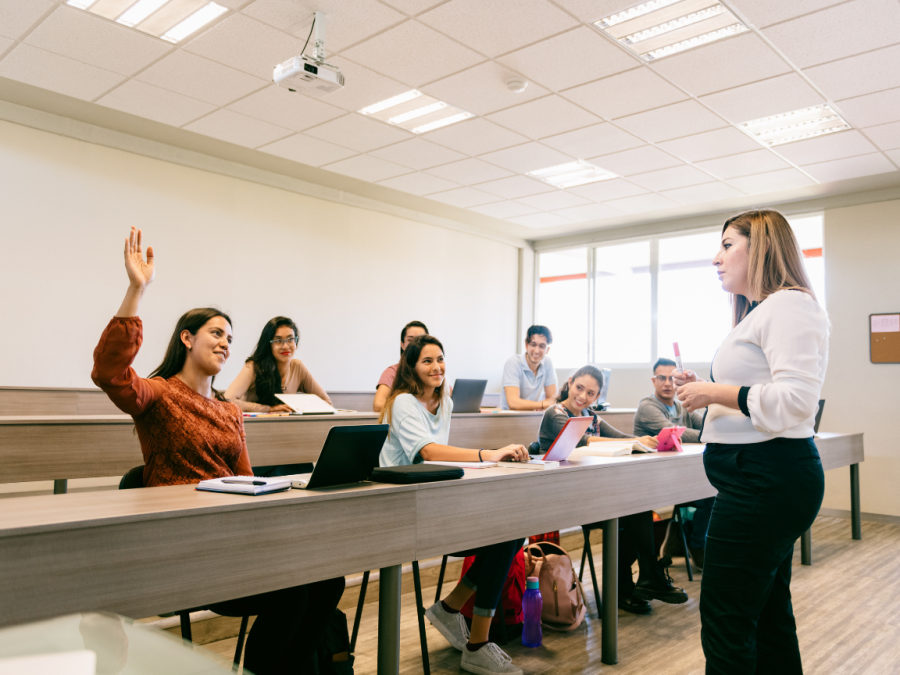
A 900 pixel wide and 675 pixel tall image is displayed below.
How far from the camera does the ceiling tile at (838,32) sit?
292 centimetres

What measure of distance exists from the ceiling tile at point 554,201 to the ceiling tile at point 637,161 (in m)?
0.76

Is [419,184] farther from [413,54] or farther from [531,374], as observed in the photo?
[413,54]

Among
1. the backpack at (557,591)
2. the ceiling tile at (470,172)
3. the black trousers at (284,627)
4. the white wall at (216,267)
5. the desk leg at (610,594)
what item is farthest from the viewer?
the ceiling tile at (470,172)

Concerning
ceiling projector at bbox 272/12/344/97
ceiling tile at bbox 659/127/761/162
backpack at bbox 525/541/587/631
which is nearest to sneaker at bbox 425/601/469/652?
backpack at bbox 525/541/587/631

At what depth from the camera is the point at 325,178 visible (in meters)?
5.89

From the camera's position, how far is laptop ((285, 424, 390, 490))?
5.12 ft

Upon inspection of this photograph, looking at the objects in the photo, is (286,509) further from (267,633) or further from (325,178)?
(325,178)

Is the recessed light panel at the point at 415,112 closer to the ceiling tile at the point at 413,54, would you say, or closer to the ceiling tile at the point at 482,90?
the ceiling tile at the point at 482,90

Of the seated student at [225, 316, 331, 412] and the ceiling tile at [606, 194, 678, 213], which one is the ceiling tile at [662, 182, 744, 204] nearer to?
the ceiling tile at [606, 194, 678, 213]

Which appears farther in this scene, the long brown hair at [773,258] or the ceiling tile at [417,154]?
the ceiling tile at [417,154]

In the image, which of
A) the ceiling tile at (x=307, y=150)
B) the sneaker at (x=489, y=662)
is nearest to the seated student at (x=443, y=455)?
the sneaker at (x=489, y=662)

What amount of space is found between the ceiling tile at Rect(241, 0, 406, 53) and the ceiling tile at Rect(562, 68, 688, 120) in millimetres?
1247

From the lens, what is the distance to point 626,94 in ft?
12.7

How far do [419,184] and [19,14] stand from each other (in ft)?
10.4
